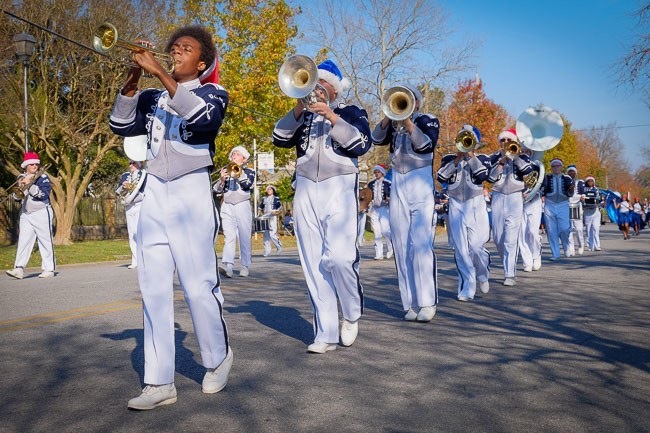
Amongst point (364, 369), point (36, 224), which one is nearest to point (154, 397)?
point (364, 369)

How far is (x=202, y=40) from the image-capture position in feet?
17.3

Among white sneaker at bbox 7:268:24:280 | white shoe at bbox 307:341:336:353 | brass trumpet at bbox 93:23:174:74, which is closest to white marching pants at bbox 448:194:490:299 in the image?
white shoe at bbox 307:341:336:353

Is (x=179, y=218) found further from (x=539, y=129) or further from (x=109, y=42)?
(x=539, y=129)

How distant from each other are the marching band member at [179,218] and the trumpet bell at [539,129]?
1023 centimetres

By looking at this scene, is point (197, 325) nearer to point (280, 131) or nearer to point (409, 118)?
point (280, 131)

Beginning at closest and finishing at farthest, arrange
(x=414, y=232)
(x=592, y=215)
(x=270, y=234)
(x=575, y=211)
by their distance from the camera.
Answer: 1. (x=414, y=232)
2. (x=575, y=211)
3. (x=270, y=234)
4. (x=592, y=215)

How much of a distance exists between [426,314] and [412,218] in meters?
1.01

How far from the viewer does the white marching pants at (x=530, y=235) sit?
600 inches

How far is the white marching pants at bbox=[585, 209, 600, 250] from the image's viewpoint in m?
23.8

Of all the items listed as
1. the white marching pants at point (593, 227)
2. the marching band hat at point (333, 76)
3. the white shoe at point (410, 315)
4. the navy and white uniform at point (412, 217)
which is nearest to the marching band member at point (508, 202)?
the navy and white uniform at point (412, 217)

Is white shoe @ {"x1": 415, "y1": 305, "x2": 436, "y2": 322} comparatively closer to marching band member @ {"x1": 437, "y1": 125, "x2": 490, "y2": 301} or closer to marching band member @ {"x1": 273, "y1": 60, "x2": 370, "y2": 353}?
marching band member @ {"x1": 273, "y1": 60, "x2": 370, "y2": 353}

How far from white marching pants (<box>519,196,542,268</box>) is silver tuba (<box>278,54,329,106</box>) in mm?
9633

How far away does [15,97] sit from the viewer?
28.0 meters

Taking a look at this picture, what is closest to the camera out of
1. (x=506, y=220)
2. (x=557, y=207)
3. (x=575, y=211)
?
(x=506, y=220)
